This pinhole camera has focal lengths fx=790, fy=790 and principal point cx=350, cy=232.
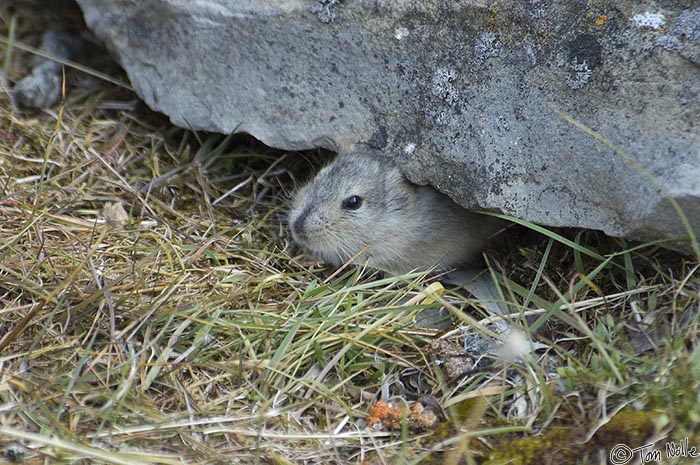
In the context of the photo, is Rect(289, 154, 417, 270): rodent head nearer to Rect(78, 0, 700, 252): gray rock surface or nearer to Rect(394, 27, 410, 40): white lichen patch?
Rect(78, 0, 700, 252): gray rock surface

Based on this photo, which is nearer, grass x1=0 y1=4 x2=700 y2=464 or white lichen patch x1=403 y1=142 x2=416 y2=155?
grass x1=0 y1=4 x2=700 y2=464

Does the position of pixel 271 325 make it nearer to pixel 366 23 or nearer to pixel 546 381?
pixel 546 381

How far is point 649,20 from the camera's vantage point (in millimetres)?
3713

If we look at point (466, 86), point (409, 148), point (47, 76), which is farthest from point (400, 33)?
point (47, 76)

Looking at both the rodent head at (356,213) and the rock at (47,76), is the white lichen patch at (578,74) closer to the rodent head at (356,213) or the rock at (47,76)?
the rodent head at (356,213)

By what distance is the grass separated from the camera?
330cm

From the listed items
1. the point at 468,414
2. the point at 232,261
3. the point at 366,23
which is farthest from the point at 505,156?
the point at 232,261

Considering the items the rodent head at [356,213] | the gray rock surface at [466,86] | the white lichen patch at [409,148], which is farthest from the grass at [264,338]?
the white lichen patch at [409,148]

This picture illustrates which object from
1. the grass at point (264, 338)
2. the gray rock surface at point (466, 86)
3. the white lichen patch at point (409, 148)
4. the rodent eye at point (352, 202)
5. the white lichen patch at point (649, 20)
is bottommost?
the grass at point (264, 338)

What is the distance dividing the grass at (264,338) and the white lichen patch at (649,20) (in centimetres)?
113

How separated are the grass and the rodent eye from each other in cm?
43

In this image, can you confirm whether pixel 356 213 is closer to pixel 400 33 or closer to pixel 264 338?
pixel 400 33

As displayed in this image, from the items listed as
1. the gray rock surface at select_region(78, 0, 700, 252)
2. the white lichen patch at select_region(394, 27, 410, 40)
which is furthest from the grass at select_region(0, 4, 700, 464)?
the white lichen patch at select_region(394, 27, 410, 40)

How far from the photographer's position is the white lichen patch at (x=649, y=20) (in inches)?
146
